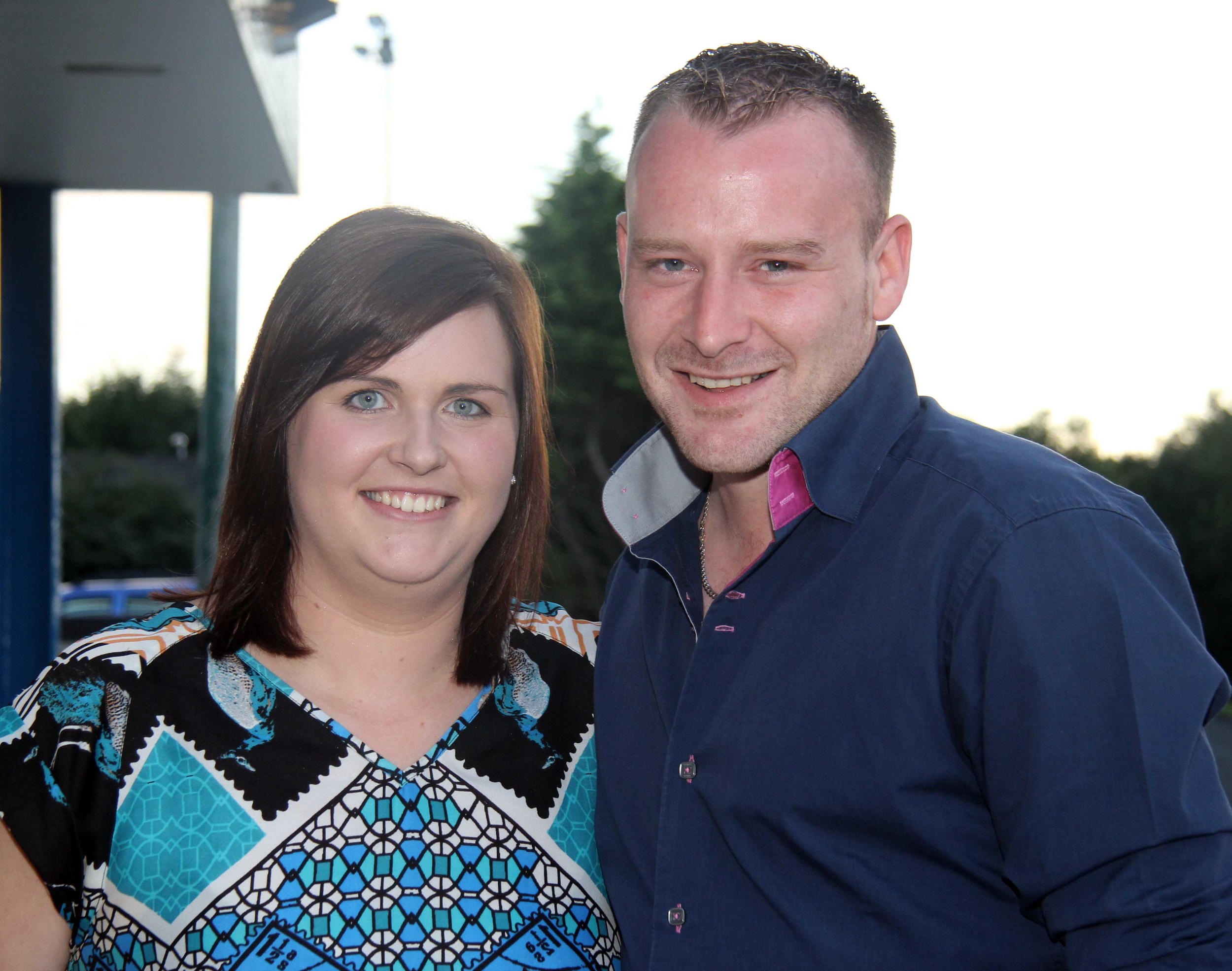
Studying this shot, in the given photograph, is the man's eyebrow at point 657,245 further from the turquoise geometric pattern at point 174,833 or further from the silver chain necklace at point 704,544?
the turquoise geometric pattern at point 174,833

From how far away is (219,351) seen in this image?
22.8 feet

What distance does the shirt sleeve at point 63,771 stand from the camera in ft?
6.12

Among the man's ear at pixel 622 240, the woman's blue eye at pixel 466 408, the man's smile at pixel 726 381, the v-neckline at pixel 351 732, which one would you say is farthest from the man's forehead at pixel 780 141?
the v-neckline at pixel 351 732

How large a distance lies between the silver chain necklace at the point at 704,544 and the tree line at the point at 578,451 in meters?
0.45

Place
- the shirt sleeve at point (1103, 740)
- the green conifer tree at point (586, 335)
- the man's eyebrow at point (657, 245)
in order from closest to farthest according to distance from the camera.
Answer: the shirt sleeve at point (1103, 740) → the man's eyebrow at point (657, 245) → the green conifer tree at point (586, 335)

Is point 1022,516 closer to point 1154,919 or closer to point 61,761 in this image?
point 1154,919

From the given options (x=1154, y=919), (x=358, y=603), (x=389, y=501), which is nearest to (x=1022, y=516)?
(x=1154, y=919)

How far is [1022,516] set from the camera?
62.5 inches

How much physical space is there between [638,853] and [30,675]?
14.9 ft

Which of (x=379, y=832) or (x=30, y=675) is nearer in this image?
(x=379, y=832)

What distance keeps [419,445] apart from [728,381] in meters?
0.60

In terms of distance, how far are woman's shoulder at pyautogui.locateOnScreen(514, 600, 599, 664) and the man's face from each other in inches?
25.8

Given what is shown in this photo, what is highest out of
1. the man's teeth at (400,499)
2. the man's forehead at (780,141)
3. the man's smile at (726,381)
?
the man's forehead at (780,141)

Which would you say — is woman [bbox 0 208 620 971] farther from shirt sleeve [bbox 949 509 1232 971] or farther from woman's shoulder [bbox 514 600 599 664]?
shirt sleeve [bbox 949 509 1232 971]
